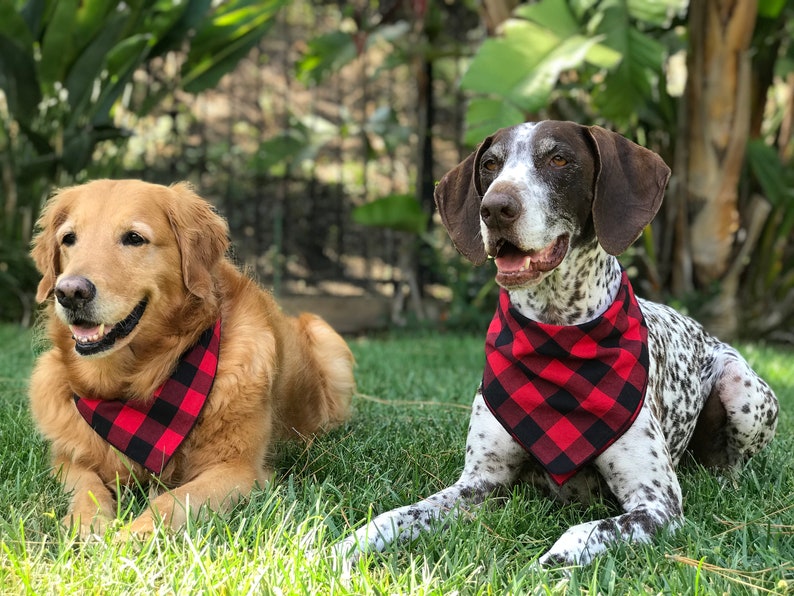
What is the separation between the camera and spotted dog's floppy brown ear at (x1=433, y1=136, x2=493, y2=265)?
10.0 ft

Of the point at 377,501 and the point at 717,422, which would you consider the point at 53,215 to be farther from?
the point at 717,422

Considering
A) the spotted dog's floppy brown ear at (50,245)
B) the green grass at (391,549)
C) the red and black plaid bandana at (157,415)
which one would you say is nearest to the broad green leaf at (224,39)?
the green grass at (391,549)

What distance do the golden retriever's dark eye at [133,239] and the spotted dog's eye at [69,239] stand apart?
19cm

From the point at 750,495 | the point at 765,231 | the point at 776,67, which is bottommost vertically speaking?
the point at 765,231

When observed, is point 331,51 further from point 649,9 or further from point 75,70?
point 649,9

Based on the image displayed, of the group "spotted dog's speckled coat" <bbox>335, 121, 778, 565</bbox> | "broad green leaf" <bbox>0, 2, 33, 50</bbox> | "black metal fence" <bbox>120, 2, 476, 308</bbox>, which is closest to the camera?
"spotted dog's speckled coat" <bbox>335, 121, 778, 565</bbox>

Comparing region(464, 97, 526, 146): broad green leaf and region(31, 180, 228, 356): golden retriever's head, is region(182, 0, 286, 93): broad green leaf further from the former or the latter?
region(31, 180, 228, 356): golden retriever's head

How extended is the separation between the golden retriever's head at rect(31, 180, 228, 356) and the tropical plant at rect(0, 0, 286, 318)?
13.8 feet

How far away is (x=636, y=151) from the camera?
290 cm

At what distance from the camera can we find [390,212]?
8.37 meters

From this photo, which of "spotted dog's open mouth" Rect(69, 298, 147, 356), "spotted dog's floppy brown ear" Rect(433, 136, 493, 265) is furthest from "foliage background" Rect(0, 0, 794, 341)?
"spotted dog's open mouth" Rect(69, 298, 147, 356)

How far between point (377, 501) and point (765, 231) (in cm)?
658

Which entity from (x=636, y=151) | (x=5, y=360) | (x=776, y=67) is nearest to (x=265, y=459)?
(x=636, y=151)

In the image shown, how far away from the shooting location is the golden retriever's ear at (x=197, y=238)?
3000 millimetres
